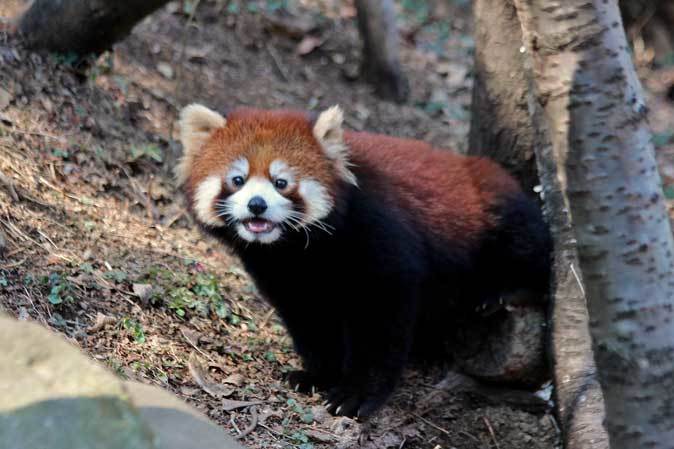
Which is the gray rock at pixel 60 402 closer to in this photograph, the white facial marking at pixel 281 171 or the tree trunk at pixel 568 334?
the white facial marking at pixel 281 171

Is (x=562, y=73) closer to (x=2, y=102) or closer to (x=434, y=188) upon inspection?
(x=434, y=188)

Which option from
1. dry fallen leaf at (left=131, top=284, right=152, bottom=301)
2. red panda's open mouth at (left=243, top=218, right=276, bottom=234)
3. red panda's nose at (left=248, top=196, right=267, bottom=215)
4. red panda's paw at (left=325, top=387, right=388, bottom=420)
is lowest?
red panda's paw at (left=325, top=387, right=388, bottom=420)

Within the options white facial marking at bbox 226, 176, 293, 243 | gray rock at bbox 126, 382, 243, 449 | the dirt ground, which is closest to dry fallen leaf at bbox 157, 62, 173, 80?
the dirt ground

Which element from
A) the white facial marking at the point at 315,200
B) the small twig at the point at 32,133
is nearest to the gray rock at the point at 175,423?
the white facial marking at the point at 315,200

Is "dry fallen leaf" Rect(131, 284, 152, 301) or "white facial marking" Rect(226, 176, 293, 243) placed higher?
"white facial marking" Rect(226, 176, 293, 243)

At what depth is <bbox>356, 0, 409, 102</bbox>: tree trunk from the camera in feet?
23.0

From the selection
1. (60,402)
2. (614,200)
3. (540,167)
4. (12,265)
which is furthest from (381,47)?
(60,402)

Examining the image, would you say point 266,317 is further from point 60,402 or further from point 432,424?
point 60,402

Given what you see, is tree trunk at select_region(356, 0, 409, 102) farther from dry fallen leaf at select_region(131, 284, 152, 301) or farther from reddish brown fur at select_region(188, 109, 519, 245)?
dry fallen leaf at select_region(131, 284, 152, 301)

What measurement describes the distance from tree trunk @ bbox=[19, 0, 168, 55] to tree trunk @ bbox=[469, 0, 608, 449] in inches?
79.6

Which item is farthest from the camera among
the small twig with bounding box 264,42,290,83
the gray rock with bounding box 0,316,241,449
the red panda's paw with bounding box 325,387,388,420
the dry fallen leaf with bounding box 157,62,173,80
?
the small twig with bounding box 264,42,290,83

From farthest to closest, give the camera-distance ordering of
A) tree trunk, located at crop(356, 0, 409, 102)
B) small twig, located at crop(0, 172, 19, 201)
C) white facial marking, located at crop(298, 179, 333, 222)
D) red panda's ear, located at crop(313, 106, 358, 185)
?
tree trunk, located at crop(356, 0, 409, 102)
small twig, located at crop(0, 172, 19, 201)
red panda's ear, located at crop(313, 106, 358, 185)
white facial marking, located at crop(298, 179, 333, 222)

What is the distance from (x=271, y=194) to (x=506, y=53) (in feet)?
6.40

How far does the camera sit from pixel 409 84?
300 inches
